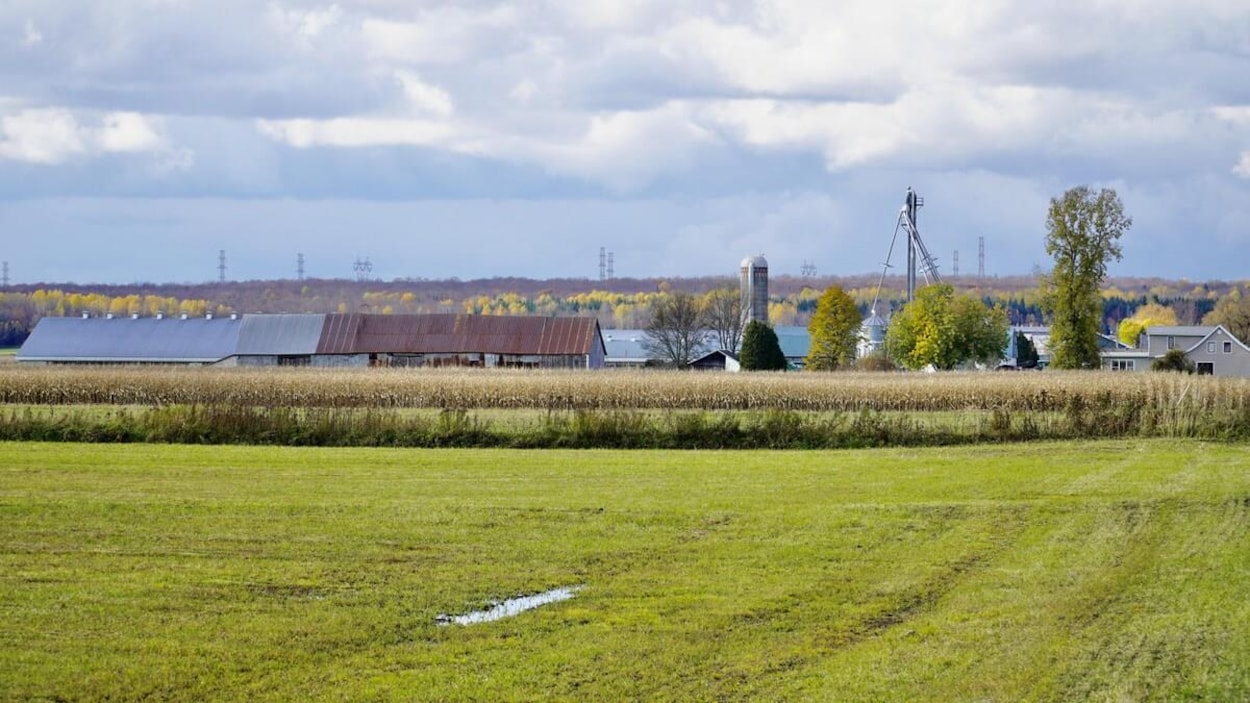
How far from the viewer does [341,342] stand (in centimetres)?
9262

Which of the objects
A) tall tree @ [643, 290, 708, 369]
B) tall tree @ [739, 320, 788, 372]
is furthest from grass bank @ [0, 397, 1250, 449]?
tall tree @ [643, 290, 708, 369]

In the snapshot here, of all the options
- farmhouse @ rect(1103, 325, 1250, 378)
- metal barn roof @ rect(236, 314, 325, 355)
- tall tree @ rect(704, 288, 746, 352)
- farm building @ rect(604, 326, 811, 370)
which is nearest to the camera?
farmhouse @ rect(1103, 325, 1250, 378)

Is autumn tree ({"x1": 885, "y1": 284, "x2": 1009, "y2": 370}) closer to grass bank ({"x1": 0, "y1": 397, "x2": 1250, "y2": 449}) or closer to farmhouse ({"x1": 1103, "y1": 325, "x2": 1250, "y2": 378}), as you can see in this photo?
farmhouse ({"x1": 1103, "y1": 325, "x2": 1250, "y2": 378})

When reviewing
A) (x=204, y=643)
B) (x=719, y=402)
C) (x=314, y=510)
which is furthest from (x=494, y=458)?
(x=719, y=402)

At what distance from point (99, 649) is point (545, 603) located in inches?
159

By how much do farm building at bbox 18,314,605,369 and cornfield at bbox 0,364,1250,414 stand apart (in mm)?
33897

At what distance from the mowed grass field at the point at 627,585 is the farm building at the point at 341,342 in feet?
218

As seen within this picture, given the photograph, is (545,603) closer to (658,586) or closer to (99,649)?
(658,586)

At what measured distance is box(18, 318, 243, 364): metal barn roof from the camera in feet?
308

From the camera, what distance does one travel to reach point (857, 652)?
11508 millimetres

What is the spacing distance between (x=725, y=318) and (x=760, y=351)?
40.8m

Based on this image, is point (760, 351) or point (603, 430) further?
point (760, 351)

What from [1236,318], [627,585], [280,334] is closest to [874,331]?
[1236,318]

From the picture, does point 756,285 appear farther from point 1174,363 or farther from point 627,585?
point 627,585
